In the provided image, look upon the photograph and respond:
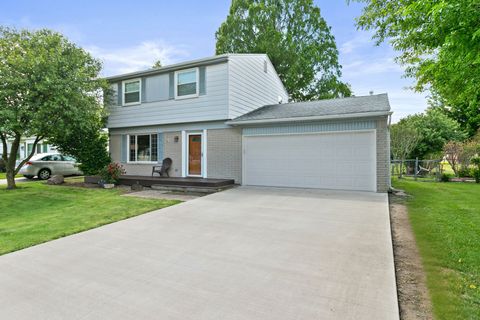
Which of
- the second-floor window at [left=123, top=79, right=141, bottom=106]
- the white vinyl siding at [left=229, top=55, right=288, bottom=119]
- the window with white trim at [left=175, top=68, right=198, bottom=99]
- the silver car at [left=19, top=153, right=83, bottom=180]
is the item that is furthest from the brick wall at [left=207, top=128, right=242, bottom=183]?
the silver car at [left=19, top=153, right=83, bottom=180]

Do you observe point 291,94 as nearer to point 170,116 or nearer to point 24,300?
point 170,116

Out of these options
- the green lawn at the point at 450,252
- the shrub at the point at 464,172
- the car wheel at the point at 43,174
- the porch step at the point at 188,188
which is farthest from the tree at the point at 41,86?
the shrub at the point at 464,172

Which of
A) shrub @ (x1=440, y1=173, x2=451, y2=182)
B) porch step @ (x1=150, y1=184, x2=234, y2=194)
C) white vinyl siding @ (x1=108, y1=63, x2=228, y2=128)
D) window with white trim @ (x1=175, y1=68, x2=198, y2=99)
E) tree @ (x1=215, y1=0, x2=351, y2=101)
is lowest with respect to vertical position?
porch step @ (x1=150, y1=184, x2=234, y2=194)

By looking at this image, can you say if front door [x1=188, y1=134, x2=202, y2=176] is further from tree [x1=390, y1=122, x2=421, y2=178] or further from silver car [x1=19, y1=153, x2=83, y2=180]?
tree [x1=390, y1=122, x2=421, y2=178]

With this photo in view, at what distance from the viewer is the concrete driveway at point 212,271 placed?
2.68m

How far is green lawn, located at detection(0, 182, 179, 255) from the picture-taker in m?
5.19

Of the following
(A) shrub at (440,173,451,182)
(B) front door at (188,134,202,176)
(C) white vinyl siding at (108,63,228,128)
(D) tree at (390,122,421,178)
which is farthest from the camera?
(D) tree at (390,122,421,178)

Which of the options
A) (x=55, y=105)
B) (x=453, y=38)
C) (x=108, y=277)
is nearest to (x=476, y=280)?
(x=453, y=38)

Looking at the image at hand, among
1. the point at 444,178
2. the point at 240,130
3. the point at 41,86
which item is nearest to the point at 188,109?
the point at 240,130

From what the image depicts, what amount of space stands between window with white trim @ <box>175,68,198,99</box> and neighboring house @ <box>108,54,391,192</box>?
0.14 ft

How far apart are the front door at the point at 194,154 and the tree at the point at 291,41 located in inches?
483

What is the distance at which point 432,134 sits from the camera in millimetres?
21391

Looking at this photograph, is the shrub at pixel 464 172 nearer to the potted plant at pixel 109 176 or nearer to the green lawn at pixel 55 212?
the green lawn at pixel 55 212

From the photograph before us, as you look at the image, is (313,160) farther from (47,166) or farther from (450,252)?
(47,166)
